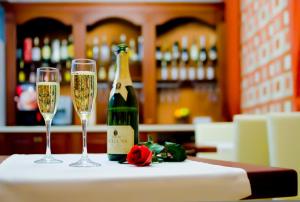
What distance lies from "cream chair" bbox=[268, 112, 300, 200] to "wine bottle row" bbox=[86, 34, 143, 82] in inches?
148

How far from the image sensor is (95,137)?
4980 millimetres

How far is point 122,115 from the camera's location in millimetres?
1340

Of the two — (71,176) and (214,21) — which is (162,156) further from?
(214,21)

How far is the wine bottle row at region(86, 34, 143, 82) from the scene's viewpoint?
581 cm

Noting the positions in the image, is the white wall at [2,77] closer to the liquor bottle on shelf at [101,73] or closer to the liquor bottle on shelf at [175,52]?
the liquor bottle on shelf at [101,73]

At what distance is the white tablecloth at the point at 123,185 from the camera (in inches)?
35.3

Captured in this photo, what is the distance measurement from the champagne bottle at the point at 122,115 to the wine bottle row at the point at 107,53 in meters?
4.39

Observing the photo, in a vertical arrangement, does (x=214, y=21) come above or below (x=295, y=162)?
above

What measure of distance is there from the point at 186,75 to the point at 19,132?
2.02 meters

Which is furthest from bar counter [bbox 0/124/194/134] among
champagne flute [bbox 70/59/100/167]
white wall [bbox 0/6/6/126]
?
champagne flute [bbox 70/59/100/167]

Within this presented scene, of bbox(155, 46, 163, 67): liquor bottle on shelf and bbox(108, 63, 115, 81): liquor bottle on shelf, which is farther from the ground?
bbox(155, 46, 163, 67): liquor bottle on shelf

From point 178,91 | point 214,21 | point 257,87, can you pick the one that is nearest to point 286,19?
point 257,87

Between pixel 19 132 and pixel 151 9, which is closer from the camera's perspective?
pixel 19 132

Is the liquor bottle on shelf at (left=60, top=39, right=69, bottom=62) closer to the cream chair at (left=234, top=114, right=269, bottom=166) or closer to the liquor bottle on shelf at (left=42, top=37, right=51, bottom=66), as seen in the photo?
the liquor bottle on shelf at (left=42, top=37, right=51, bottom=66)
